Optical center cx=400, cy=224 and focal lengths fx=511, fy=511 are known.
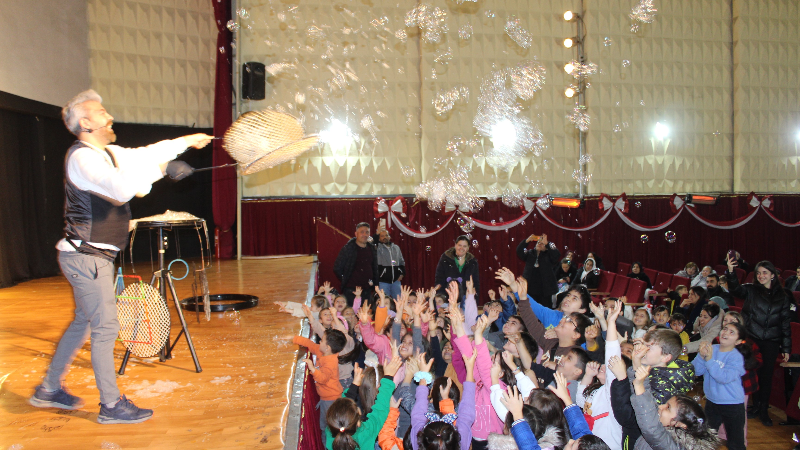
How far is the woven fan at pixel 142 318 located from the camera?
2916mm

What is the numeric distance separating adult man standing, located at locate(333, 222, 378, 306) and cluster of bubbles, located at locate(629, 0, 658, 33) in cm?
855

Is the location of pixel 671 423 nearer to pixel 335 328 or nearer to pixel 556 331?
pixel 556 331

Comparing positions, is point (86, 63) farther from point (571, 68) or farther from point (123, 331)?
point (571, 68)

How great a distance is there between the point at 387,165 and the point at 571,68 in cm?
465

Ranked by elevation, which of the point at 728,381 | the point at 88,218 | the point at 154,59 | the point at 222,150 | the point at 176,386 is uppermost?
the point at 154,59

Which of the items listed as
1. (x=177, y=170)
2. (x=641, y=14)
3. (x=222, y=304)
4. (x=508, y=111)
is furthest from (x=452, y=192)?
(x=177, y=170)

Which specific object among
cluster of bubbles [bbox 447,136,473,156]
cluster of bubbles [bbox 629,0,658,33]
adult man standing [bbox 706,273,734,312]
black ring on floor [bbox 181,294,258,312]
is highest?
cluster of bubbles [bbox 629,0,658,33]

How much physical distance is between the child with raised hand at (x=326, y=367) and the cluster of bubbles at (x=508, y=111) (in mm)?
8182

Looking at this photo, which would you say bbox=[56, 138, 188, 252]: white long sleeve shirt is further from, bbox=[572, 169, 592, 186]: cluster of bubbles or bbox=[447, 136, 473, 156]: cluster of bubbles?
bbox=[572, 169, 592, 186]: cluster of bubbles

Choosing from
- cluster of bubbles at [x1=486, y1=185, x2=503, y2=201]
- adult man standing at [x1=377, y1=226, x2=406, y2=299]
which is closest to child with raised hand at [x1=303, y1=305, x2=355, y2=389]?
adult man standing at [x1=377, y1=226, x2=406, y2=299]

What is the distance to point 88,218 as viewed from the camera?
2.33 metres

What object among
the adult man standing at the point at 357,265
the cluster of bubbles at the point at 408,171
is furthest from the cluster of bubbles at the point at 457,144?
the adult man standing at the point at 357,265

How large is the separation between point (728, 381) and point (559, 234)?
25.2 feet

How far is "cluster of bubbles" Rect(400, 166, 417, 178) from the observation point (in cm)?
1090
